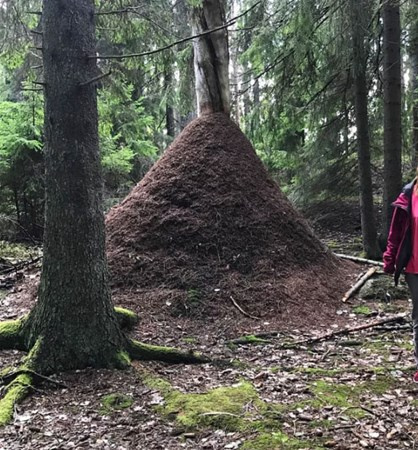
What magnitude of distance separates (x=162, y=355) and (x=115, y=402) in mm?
944

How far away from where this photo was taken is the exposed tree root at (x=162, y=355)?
4641 mm

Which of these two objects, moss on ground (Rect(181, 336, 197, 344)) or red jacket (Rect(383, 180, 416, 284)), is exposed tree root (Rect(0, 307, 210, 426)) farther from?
red jacket (Rect(383, 180, 416, 284))

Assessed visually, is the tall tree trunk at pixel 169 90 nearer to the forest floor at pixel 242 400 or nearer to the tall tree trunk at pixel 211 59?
the tall tree trunk at pixel 211 59

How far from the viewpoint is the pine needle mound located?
21.0 ft

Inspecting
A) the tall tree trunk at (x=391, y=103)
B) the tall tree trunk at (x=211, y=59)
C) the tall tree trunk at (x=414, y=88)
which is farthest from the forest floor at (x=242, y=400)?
the tall tree trunk at (x=414, y=88)

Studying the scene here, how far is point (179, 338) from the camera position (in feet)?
17.8

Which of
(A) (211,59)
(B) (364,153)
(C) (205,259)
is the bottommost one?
(C) (205,259)

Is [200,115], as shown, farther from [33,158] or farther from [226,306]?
[33,158]

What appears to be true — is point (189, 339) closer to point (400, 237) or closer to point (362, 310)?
point (362, 310)

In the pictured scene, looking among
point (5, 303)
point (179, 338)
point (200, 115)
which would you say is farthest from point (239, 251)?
point (5, 303)

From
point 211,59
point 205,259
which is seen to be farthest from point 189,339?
point 211,59

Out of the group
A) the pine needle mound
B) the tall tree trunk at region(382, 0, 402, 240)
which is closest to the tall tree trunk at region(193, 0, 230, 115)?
the pine needle mound

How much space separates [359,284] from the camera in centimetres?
705

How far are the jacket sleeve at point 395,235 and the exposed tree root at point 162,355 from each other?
203 centimetres
